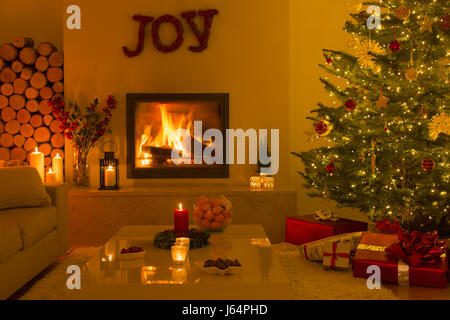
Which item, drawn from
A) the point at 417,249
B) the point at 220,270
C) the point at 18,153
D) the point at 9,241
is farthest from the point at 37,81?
the point at 417,249

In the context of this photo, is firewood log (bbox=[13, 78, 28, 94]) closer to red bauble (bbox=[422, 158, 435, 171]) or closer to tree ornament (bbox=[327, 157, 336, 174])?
tree ornament (bbox=[327, 157, 336, 174])

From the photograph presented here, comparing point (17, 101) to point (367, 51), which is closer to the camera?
point (367, 51)

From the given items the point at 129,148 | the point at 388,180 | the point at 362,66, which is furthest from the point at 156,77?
the point at 388,180

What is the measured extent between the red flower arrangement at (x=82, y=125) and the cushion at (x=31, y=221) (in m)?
1.25

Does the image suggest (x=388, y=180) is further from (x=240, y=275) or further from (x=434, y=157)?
(x=240, y=275)

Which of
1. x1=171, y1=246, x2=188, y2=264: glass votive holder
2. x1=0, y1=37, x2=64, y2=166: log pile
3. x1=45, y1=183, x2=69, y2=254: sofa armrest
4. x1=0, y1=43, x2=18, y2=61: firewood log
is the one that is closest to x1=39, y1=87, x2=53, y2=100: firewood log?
x1=0, y1=37, x2=64, y2=166: log pile

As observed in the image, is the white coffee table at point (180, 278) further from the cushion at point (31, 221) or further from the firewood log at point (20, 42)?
the firewood log at point (20, 42)

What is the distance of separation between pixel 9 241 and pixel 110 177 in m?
1.79

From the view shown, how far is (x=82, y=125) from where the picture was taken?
473cm

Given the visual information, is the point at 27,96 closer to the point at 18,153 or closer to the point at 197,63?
the point at 18,153

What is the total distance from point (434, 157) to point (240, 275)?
182 cm

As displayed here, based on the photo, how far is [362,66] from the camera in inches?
142
